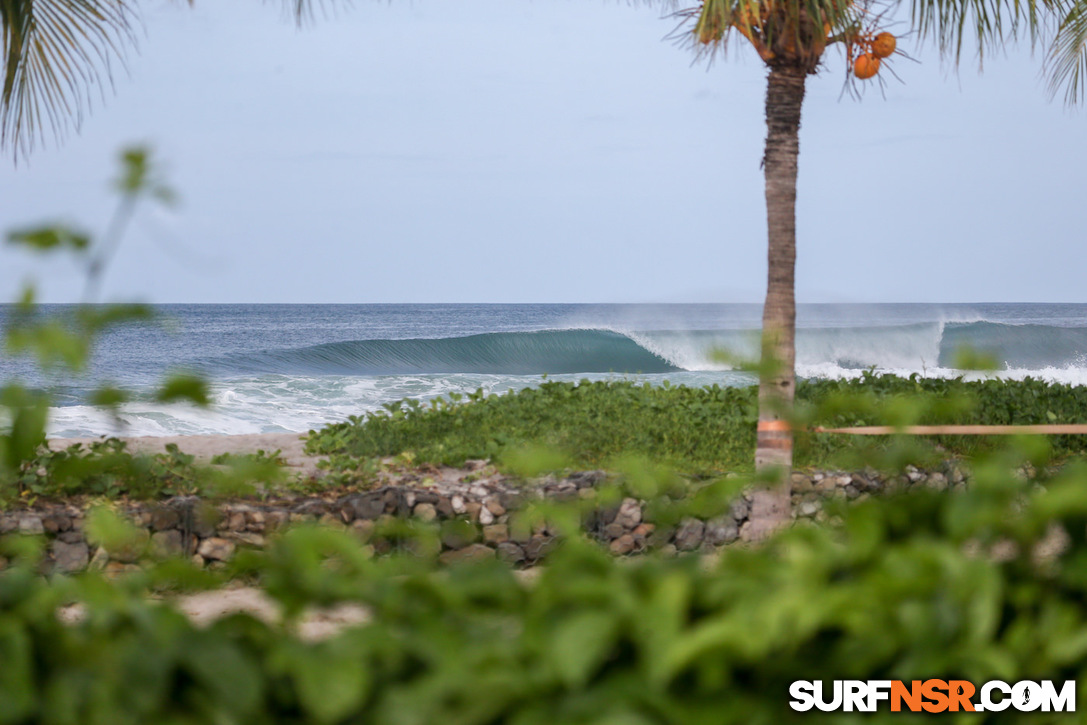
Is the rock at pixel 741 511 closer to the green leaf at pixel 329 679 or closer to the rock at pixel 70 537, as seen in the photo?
the rock at pixel 70 537

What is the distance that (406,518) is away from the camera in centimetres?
521

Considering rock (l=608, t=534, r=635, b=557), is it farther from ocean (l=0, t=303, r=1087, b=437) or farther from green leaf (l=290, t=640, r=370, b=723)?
ocean (l=0, t=303, r=1087, b=437)

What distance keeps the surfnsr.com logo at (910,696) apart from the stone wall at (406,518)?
3889 mm

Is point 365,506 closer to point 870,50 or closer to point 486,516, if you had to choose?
point 486,516

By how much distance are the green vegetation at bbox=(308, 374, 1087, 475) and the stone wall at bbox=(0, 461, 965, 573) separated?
388 mm

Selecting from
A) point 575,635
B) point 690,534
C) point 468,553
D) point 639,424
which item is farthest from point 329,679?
point 639,424

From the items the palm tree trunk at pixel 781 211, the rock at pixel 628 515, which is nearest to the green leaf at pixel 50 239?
the palm tree trunk at pixel 781 211

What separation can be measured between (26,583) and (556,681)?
60 centimetres

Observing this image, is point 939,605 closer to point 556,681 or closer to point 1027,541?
point 1027,541

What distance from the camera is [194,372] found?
3.17 feet

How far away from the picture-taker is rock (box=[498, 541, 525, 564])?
530 centimetres

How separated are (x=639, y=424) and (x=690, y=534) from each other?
137 centimetres

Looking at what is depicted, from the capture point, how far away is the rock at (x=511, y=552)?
5301 mm

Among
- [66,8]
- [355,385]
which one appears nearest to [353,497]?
[66,8]
